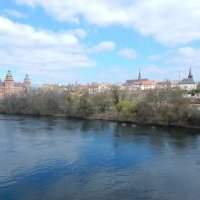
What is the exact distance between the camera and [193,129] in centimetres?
4444

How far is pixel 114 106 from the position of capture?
6319cm

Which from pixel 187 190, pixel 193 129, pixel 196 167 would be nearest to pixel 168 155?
pixel 196 167

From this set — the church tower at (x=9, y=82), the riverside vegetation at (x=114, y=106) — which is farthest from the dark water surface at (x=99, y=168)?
the church tower at (x=9, y=82)

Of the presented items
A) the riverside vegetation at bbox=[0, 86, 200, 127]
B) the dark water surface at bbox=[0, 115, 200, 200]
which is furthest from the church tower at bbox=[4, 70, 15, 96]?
the dark water surface at bbox=[0, 115, 200, 200]

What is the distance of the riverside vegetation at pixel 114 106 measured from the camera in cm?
4882

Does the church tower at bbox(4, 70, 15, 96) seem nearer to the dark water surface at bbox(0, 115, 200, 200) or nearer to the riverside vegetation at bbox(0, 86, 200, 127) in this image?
the riverside vegetation at bbox(0, 86, 200, 127)

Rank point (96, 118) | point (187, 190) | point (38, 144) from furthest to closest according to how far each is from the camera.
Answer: point (96, 118)
point (38, 144)
point (187, 190)

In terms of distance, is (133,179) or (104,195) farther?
(133,179)

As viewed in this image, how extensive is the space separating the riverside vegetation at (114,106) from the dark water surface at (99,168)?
43.6 ft

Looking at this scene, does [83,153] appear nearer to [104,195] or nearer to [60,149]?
[60,149]

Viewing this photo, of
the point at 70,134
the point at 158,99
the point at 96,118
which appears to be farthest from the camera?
the point at 96,118

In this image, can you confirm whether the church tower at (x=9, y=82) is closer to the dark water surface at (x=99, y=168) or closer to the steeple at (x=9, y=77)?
the steeple at (x=9, y=77)

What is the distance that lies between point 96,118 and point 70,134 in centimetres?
2309

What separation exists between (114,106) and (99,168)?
135ft
